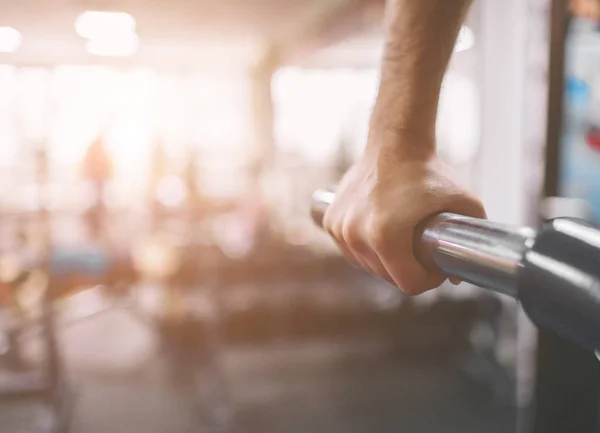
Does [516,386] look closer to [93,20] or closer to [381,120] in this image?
[381,120]

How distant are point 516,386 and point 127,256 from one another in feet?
8.00

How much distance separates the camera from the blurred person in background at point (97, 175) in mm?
4023

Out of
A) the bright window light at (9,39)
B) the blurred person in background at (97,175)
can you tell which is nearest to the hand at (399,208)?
the blurred person in background at (97,175)

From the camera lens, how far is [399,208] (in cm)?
41

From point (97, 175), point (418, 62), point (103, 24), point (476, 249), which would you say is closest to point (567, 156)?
point (418, 62)

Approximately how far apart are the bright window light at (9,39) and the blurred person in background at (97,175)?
4.55 meters

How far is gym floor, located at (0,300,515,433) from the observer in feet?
10.9

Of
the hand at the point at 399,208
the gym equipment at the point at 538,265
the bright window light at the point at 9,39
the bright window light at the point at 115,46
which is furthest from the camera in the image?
the bright window light at the point at 115,46

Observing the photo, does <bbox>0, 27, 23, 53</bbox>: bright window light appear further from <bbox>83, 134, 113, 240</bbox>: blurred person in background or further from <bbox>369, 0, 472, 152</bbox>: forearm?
<bbox>369, 0, 472, 152</bbox>: forearm

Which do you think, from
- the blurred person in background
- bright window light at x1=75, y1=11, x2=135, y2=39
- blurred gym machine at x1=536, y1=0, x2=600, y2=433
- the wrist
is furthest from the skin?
bright window light at x1=75, y1=11, x2=135, y2=39

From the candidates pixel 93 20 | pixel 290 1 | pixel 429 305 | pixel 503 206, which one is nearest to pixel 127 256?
pixel 429 305

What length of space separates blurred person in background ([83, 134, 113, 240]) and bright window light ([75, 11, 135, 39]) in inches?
122

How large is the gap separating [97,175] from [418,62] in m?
4.11

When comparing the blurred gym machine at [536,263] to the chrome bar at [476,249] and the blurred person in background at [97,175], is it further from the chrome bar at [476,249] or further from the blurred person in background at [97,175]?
the blurred person in background at [97,175]
